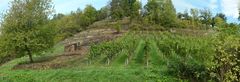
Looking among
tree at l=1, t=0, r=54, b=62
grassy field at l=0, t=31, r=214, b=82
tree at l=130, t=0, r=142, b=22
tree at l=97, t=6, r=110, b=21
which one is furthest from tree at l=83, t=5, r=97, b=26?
grassy field at l=0, t=31, r=214, b=82

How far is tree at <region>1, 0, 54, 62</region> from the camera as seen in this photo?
49.0m

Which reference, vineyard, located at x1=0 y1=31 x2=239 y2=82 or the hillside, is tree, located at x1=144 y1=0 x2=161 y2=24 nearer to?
the hillside

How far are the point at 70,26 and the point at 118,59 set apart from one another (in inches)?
2152

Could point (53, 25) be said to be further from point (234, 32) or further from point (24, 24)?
point (234, 32)

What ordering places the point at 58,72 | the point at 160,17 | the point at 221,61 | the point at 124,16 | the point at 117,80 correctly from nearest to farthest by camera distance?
the point at 221,61 → the point at 117,80 → the point at 58,72 → the point at 160,17 → the point at 124,16

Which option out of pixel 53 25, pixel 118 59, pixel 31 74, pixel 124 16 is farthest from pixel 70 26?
pixel 31 74

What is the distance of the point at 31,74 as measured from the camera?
3869cm

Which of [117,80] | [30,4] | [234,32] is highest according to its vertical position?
[30,4]

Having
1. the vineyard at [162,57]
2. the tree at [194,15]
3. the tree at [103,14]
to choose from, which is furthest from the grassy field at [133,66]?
the tree at [103,14]

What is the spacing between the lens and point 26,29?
50.0 metres

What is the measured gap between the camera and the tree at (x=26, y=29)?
49.0 m

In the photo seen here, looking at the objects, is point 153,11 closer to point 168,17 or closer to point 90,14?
point 168,17

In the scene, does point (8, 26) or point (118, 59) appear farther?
point (8, 26)

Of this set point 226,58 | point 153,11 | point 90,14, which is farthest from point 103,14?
point 226,58
